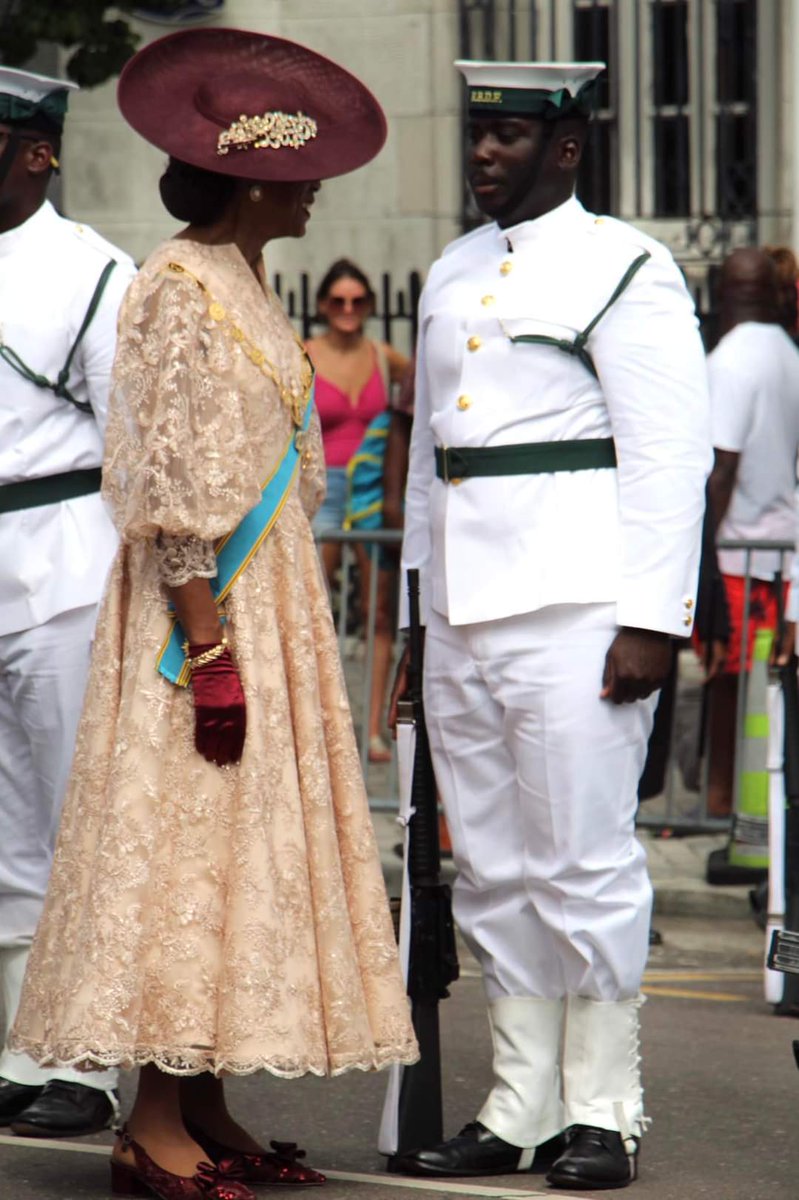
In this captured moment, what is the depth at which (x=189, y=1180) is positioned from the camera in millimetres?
4625

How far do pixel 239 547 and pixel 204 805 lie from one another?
0.52 m

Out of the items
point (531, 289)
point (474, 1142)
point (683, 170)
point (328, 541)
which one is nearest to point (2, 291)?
point (531, 289)

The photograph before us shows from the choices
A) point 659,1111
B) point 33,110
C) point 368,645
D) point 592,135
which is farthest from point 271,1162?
point 592,135

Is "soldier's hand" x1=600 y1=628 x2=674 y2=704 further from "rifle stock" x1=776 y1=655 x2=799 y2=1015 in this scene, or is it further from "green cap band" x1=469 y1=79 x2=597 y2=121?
"green cap band" x1=469 y1=79 x2=597 y2=121

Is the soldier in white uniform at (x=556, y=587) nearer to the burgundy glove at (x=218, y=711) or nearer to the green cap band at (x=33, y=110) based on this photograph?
the burgundy glove at (x=218, y=711)

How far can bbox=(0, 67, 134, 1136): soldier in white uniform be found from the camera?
5.35 m

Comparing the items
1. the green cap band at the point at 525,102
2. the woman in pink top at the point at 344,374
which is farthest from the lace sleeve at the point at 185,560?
the woman in pink top at the point at 344,374

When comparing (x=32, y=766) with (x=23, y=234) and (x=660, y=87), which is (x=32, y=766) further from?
(x=660, y=87)

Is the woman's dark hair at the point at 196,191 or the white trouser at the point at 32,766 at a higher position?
the woman's dark hair at the point at 196,191

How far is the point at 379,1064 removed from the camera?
4.68m

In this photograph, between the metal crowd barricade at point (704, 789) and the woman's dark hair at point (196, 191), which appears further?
the metal crowd barricade at point (704, 789)

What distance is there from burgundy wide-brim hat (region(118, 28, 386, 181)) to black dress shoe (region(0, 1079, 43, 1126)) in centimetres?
215

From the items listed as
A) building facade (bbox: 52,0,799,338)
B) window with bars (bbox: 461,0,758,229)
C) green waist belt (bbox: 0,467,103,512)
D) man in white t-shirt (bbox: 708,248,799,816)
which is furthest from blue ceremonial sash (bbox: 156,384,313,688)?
window with bars (bbox: 461,0,758,229)

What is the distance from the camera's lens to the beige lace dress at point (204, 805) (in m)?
4.52
